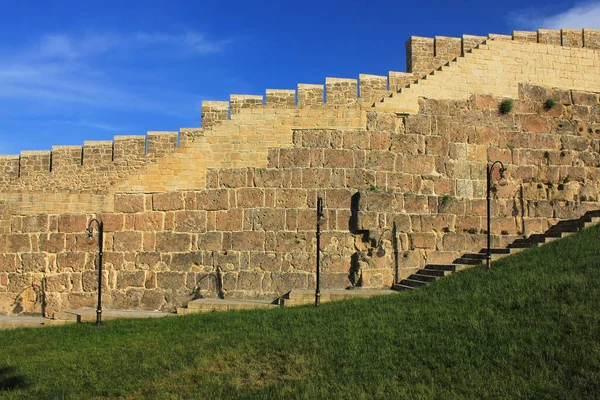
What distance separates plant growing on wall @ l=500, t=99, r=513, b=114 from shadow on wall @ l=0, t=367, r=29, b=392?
535 inches

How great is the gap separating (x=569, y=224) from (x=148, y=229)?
10.9 meters

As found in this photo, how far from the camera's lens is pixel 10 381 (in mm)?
7969

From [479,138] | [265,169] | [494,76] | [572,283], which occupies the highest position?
[494,76]

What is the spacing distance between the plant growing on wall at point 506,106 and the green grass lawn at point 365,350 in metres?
6.06

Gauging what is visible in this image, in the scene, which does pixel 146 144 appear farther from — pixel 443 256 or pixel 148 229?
pixel 443 256

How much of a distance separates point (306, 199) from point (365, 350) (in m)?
6.55

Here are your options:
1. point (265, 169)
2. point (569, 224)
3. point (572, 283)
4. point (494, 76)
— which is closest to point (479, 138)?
point (494, 76)

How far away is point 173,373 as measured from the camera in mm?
7621

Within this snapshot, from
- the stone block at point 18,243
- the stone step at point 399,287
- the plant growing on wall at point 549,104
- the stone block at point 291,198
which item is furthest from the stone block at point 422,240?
the stone block at point 18,243

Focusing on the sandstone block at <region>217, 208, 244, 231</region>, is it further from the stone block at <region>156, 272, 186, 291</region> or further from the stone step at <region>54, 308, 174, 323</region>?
the stone step at <region>54, 308, 174, 323</region>

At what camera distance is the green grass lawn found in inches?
258

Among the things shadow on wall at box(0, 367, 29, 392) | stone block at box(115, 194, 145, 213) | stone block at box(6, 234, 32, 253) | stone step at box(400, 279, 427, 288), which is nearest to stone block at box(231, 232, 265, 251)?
stone block at box(115, 194, 145, 213)

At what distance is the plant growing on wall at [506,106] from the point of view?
1563cm

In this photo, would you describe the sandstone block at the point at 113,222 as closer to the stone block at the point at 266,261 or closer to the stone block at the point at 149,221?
the stone block at the point at 149,221
